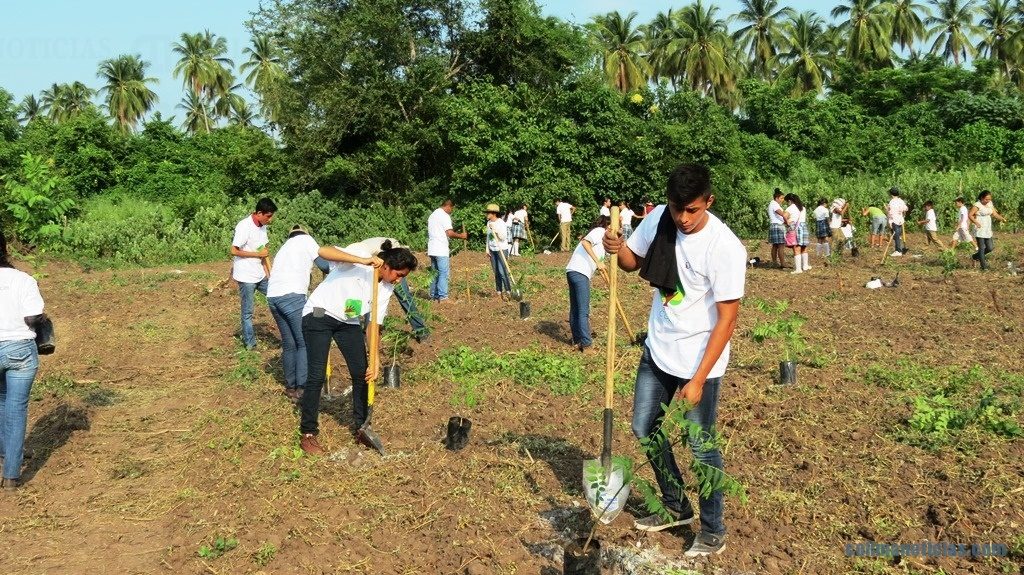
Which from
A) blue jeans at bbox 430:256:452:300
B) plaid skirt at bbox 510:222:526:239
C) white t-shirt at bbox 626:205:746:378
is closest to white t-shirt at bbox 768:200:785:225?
blue jeans at bbox 430:256:452:300

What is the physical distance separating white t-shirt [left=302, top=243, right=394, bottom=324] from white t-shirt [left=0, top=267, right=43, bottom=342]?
1757 millimetres

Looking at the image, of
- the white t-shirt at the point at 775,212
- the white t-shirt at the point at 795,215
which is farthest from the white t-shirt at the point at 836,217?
the white t-shirt at the point at 795,215

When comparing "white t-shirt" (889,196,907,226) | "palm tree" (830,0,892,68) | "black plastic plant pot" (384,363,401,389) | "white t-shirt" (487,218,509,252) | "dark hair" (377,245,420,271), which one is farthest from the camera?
"palm tree" (830,0,892,68)

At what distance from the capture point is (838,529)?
4434 millimetres

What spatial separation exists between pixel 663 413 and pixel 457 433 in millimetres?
2069

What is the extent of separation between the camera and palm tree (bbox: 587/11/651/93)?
4059cm

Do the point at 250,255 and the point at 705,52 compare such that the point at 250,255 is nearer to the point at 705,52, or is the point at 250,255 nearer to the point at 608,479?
the point at 608,479

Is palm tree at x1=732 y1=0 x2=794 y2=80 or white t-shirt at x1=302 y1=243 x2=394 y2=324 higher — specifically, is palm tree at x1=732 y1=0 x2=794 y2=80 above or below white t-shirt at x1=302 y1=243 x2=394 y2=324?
above

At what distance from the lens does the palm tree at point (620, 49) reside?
133 feet

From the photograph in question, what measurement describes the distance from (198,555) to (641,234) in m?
2.93

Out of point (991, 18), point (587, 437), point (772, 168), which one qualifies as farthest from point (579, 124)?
point (991, 18)

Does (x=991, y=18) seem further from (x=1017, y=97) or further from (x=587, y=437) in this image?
(x=587, y=437)

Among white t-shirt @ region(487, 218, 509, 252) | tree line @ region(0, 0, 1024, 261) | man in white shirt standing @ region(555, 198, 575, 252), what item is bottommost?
white t-shirt @ region(487, 218, 509, 252)

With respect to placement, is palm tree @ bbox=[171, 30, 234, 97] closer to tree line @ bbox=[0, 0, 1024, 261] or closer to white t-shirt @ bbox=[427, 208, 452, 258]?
tree line @ bbox=[0, 0, 1024, 261]
